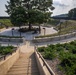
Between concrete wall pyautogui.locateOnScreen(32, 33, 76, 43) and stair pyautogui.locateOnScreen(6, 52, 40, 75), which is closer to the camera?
stair pyautogui.locateOnScreen(6, 52, 40, 75)

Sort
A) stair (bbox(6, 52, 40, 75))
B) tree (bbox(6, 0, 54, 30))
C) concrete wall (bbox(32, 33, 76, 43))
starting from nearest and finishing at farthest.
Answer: stair (bbox(6, 52, 40, 75)), concrete wall (bbox(32, 33, 76, 43)), tree (bbox(6, 0, 54, 30))

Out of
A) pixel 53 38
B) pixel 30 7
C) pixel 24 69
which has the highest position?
pixel 30 7

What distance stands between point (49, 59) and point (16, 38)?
14.6 metres

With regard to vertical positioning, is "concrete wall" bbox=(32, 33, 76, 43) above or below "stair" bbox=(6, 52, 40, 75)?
below

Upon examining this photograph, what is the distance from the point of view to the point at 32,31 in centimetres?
3544

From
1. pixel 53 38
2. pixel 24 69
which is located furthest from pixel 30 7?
pixel 24 69

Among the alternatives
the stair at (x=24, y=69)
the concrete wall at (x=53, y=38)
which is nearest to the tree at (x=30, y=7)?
the concrete wall at (x=53, y=38)

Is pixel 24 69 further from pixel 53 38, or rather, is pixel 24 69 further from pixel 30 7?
pixel 30 7

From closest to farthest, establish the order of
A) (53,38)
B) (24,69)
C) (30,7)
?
(24,69)
(53,38)
(30,7)

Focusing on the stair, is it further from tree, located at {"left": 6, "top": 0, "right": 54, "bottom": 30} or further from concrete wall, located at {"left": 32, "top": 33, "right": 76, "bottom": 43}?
tree, located at {"left": 6, "top": 0, "right": 54, "bottom": 30}

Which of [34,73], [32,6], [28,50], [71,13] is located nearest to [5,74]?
[34,73]

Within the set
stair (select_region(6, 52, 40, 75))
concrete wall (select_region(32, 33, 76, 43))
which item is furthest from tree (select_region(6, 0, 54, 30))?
stair (select_region(6, 52, 40, 75))

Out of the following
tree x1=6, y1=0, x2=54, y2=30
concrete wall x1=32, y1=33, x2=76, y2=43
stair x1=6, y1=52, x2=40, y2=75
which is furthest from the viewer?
tree x1=6, y1=0, x2=54, y2=30

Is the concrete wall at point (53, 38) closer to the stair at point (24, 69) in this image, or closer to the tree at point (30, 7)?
the tree at point (30, 7)
